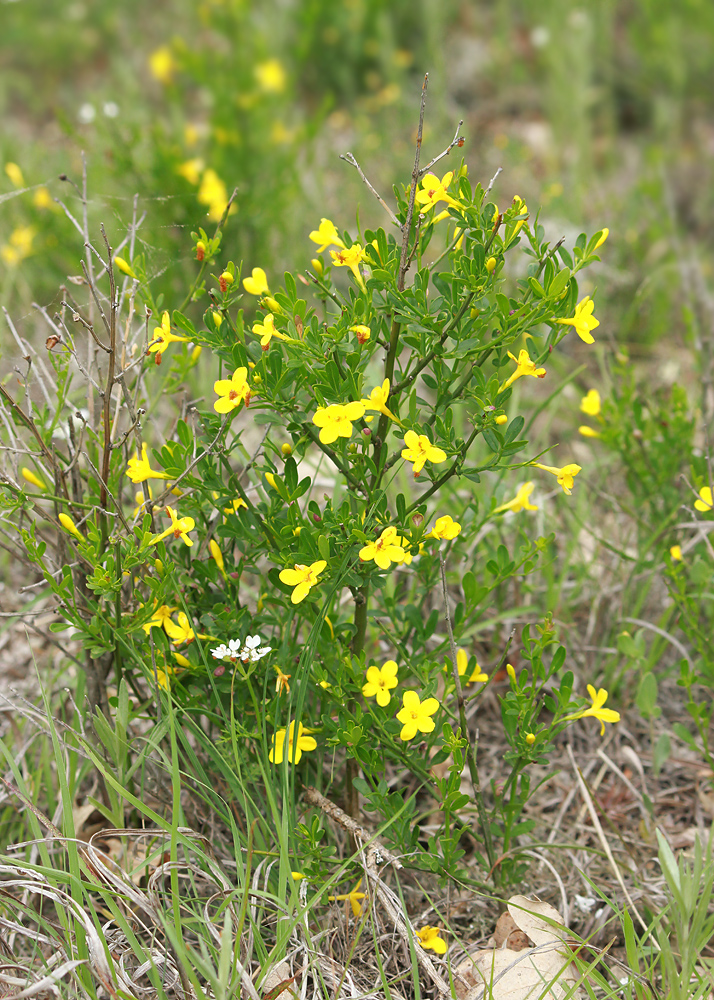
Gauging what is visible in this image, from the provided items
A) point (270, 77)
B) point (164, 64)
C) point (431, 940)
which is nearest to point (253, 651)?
point (431, 940)

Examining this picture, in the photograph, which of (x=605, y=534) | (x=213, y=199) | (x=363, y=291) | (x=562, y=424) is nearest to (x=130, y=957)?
(x=363, y=291)

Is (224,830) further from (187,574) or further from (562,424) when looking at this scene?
(562,424)

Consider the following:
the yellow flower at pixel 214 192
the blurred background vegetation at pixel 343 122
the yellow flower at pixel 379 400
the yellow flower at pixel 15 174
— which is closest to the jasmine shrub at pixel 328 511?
the yellow flower at pixel 379 400

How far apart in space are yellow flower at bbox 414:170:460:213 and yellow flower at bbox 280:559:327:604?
590 mm

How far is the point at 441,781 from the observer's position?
1278 millimetres

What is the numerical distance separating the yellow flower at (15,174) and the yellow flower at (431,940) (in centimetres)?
235

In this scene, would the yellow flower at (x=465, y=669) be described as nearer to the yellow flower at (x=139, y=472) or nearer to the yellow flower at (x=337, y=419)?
the yellow flower at (x=337, y=419)

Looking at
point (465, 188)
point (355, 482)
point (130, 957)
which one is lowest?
point (130, 957)

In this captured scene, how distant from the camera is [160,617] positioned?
1.35 meters

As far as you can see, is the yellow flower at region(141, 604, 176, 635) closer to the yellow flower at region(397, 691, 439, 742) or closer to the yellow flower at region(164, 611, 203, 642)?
the yellow flower at region(164, 611, 203, 642)

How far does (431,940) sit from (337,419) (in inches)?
36.8

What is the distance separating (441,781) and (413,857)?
9.0 inches

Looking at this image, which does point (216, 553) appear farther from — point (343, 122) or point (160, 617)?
point (343, 122)

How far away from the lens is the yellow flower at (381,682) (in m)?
1.23
